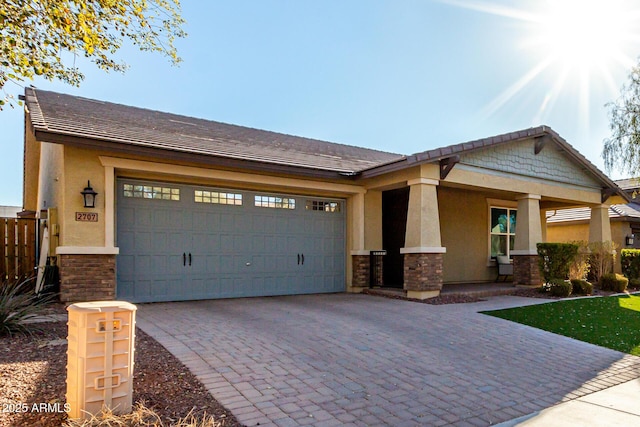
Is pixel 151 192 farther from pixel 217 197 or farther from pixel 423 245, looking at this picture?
pixel 423 245

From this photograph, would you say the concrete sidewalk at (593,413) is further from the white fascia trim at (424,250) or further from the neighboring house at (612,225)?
the neighboring house at (612,225)

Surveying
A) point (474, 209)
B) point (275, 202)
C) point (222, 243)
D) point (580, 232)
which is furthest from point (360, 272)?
point (580, 232)

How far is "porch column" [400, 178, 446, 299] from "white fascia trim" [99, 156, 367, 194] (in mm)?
2036

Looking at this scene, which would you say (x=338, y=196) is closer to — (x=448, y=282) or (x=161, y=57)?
(x=448, y=282)

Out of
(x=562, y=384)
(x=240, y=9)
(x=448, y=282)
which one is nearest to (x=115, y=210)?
(x=240, y=9)

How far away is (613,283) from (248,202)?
37.8 feet

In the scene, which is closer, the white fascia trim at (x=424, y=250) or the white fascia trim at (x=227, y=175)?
the white fascia trim at (x=227, y=175)

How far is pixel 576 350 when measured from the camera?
21.7 feet

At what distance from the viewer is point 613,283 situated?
528 inches

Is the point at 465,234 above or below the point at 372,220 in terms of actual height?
below

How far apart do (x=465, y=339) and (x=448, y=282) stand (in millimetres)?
7968

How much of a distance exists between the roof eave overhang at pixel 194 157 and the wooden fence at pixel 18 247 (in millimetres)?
3101

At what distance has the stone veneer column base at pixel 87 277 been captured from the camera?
820cm

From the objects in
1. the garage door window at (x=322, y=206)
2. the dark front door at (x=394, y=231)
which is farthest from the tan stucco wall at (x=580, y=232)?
the garage door window at (x=322, y=206)
